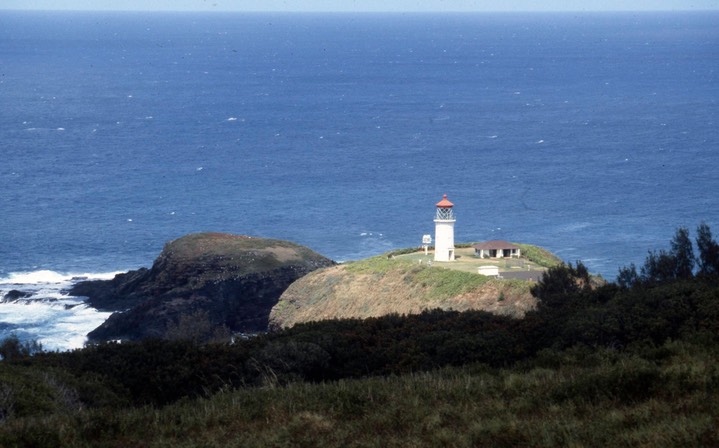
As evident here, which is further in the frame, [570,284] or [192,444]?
[570,284]

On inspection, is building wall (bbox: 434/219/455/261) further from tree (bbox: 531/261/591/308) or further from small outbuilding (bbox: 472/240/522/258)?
tree (bbox: 531/261/591/308)

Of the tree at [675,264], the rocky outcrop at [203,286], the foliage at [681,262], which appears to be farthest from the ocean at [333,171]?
the tree at [675,264]

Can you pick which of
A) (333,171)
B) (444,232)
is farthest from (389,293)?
(333,171)

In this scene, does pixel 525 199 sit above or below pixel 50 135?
below

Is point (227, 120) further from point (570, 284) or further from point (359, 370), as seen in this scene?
point (359, 370)

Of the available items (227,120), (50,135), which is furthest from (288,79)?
(50,135)

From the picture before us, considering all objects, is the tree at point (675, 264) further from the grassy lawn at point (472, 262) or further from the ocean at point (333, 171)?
the ocean at point (333, 171)

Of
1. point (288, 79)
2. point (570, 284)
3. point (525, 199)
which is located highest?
point (288, 79)

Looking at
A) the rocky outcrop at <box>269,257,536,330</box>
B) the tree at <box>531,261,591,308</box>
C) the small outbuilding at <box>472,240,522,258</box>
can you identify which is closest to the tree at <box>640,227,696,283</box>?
the tree at <box>531,261,591,308</box>
